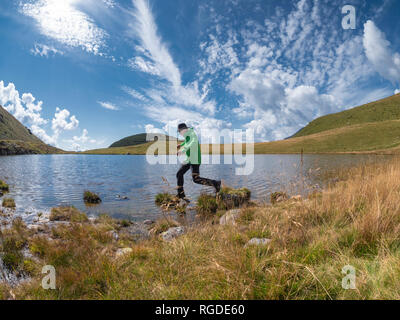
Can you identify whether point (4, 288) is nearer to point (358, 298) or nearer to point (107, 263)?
point (107, 263)

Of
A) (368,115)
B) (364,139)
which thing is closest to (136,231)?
(364,139)

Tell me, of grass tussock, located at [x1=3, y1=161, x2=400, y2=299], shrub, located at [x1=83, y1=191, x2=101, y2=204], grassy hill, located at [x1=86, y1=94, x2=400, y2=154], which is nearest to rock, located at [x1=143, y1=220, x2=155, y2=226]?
grass tussock, located at [x1=3, y1=161, x2=400, y2=299]

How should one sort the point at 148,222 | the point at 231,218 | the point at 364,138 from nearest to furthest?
the point at 231,218
the point at 148,222
the point at 364,138

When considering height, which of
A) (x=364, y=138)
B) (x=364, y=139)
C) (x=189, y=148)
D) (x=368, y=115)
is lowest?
(x=189, y=148)

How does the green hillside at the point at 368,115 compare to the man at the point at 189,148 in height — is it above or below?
above

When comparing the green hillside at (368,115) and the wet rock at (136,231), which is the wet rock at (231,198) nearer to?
the wet rock at (136,231)

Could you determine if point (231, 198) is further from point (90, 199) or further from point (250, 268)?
point (90, 199)

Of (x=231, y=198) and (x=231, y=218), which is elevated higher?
(x=231, y=218)

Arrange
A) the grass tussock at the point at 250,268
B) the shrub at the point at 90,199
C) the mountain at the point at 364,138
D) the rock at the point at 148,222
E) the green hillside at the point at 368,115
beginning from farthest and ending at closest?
the green hillside at the point at 368,115 → the mountain at the point at 364,138 → the shrub at the point at 90,199 → the rock at the point at 148,222 → the grass tussock at the point at 250,268

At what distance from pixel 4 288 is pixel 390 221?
670cm

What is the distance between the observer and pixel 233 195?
12.2 m

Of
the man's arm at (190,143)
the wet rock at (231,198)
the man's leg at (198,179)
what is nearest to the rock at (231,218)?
the wet rock at (231,198)

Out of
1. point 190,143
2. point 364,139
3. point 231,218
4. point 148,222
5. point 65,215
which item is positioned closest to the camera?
point 231,218

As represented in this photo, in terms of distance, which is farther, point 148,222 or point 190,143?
point 190,143
